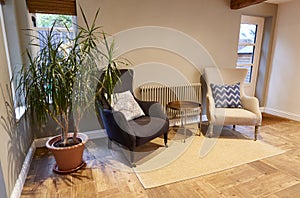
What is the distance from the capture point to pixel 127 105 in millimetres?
2631

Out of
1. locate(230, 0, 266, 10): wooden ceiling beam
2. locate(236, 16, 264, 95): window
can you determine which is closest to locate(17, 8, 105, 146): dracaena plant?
locate(230, 0, 266, 10): wooden ceiling beam

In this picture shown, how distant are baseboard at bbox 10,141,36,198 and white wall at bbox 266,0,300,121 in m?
4.46

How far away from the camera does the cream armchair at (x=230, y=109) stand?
2.94 metres

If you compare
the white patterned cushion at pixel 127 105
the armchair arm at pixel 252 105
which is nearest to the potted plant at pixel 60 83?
the white patterned cushion at pixel 127 105

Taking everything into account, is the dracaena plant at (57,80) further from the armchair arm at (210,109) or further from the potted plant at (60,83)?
the armchair arm at (210,109)

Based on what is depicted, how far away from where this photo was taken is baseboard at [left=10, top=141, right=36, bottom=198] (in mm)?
1757

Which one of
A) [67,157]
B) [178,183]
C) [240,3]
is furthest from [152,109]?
[240,3]

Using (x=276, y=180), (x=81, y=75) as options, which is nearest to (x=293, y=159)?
(x=276, y=180)

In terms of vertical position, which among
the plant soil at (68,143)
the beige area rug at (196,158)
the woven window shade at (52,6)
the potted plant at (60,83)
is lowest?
the beige area rug at (196,158)

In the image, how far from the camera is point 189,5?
3.27 meters

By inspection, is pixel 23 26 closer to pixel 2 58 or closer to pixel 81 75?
pixel 2 58

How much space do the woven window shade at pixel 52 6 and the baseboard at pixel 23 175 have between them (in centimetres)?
166

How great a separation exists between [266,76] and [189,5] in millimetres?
2386

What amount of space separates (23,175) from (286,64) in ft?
15.1
